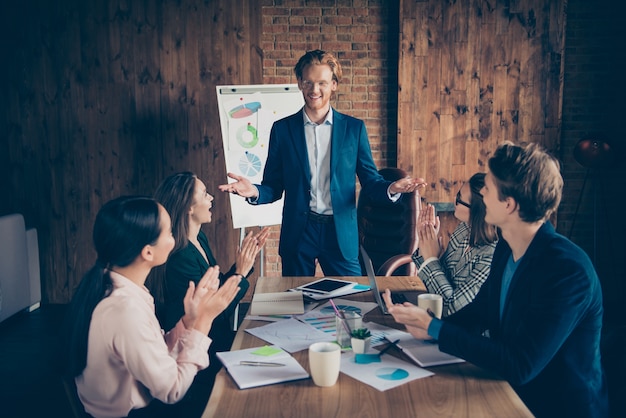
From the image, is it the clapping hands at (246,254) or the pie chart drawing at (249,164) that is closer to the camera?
the clapping hands at (246,254)

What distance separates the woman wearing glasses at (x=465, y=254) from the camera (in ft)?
6.89

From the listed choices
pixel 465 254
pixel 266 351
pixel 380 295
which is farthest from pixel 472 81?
pixel 266 351

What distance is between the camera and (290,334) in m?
1.72

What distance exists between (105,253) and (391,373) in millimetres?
825

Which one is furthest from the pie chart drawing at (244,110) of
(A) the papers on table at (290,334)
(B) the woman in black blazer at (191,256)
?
(A) the papers on table at (290,334)

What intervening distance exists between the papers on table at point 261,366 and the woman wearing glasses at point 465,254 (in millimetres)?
834

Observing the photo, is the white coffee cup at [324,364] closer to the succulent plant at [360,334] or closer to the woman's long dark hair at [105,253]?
the succulent plant at [360,334]

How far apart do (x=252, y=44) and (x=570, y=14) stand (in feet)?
8.39

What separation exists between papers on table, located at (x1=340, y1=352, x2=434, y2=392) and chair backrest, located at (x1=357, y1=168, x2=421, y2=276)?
175 centimetres

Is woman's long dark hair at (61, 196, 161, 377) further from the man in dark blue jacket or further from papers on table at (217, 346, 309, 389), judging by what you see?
the man in dark blue jacket

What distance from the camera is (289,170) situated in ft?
9.56

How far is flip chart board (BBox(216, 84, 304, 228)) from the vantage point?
4.13m

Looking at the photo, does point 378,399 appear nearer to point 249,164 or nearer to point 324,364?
point 324,364

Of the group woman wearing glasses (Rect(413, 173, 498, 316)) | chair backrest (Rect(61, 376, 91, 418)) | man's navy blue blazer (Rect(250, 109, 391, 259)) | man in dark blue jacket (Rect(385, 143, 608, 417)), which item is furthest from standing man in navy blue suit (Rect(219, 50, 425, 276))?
chair backrest (Rect(61, 376, 91, 418))
